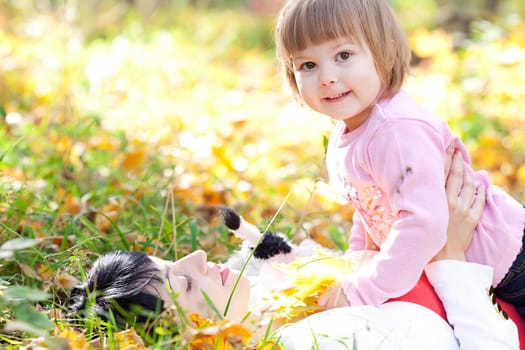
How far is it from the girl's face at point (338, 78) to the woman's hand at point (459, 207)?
13.0 inches

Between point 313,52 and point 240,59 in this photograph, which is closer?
point 313,52

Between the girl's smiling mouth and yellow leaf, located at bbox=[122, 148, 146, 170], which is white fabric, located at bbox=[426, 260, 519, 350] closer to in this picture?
the girl's smiling mouth

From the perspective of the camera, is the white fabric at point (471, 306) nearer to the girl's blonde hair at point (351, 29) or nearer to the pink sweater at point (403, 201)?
the pink sweater at point (403, 201)

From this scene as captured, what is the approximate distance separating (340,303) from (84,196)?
54.1 inches

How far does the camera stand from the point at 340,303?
1986mm

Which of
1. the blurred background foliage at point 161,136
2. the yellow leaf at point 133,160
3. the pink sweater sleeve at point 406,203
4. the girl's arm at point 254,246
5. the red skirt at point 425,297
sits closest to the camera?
the pink sweater sleeve at point 406,203

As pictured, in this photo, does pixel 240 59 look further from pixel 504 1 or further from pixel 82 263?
pixel 82 263

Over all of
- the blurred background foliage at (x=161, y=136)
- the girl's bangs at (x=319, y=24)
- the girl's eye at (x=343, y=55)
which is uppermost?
the girl's bangs at (x=319, y=24)

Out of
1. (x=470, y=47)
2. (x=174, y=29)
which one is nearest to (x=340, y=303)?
(x=470, y=47)

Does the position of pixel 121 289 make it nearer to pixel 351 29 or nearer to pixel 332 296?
pixel 332 296

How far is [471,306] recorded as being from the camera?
6.34ft

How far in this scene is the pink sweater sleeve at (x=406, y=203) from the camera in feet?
6.14

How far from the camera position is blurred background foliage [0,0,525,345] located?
2539 millimetres

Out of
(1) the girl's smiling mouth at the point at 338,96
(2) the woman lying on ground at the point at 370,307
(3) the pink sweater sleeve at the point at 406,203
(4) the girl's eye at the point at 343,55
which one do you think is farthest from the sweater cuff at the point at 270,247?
(4) the girl's eye at the point at 343,55
